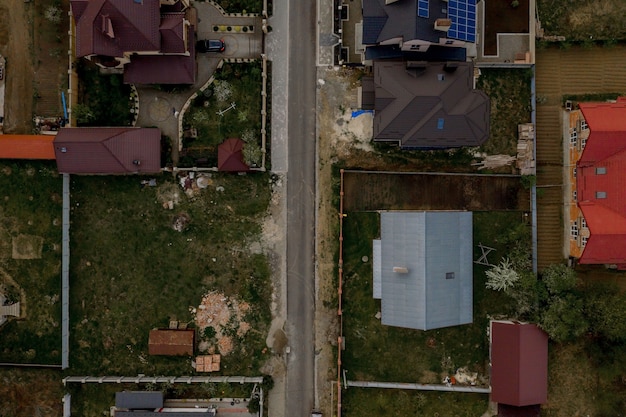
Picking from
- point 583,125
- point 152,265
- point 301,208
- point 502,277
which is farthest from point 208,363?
point 583,125

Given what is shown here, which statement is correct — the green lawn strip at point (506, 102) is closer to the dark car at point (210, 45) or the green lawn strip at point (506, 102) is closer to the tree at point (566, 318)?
the tree at point (566, 318)

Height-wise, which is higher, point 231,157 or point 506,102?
point 506,102

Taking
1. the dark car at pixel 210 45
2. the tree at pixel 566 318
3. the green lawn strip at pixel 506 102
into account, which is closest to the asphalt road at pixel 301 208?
the dark car at pixel 210 45

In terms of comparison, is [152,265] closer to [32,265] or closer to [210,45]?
[32,265]

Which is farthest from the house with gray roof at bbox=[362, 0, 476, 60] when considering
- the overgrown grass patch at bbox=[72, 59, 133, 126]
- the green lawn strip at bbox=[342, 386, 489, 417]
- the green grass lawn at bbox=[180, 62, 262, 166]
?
the green lawn strip at bbox=[342, 386, 489, 417]

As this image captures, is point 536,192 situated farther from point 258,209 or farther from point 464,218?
point 258,209
